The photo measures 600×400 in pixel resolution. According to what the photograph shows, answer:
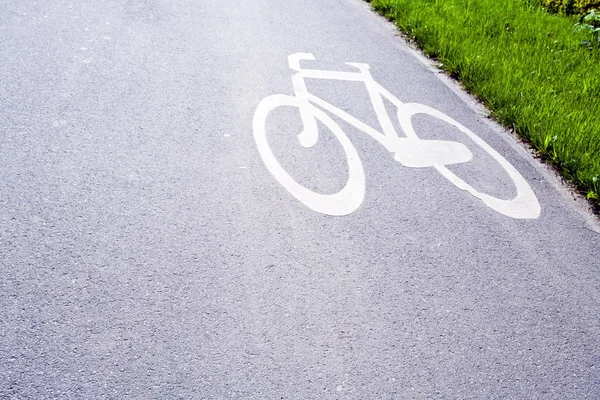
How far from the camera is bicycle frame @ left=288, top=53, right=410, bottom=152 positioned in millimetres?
5273

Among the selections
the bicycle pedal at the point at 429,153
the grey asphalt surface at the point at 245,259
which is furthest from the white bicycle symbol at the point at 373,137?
the grey asphalt surface at the point at 245,259

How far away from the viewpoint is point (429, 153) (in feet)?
17.0

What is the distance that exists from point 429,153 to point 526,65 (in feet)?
8.63

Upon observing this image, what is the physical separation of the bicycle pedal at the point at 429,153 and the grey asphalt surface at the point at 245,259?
0.11 m

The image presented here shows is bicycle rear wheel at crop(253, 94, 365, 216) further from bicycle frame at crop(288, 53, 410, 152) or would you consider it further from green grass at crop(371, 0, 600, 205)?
green grass at crop(371, 0, 600, 205)

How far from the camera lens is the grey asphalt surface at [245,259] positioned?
308 centimetres

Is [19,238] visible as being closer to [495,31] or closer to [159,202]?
[159,202]

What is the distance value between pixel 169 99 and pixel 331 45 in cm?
266

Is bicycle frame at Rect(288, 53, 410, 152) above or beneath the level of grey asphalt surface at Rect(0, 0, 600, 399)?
above

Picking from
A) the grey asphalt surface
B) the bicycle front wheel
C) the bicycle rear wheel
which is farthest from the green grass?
the bicycle rear wheel

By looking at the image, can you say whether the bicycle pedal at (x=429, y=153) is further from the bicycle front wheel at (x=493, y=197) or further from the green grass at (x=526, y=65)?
the green grass at (x=526, y=65)

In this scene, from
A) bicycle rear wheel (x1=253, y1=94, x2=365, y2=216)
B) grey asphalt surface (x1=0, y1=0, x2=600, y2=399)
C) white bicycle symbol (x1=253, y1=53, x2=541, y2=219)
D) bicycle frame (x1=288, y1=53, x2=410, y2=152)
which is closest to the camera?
grey asphalt surface (x1=0, y1=0, x2=600, y2=399)

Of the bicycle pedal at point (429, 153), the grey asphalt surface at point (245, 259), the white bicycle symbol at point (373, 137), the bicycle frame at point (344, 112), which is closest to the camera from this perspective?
the grey asphalt surface at point (245, 259)

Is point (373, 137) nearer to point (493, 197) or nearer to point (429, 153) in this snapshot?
point (429, 153)
